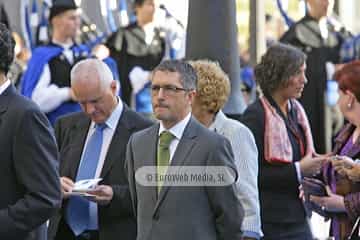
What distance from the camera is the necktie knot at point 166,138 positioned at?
6.34 meters

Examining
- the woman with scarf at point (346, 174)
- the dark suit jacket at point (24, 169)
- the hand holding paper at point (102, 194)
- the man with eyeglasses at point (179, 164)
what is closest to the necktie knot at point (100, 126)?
the hand holding paper at point (102, 194)

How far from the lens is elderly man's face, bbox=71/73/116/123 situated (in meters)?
7.17

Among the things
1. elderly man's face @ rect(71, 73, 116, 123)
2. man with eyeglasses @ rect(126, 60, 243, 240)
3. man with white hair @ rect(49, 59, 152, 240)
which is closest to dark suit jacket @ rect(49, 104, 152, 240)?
man with white hair @ rect(49, 59, 152, 240)

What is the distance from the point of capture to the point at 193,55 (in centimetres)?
920

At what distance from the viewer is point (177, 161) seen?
6273 millimetres

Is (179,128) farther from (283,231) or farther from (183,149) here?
(283,231)

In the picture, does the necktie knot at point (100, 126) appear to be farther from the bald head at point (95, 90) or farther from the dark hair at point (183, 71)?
the dark hair at point (183, 71)

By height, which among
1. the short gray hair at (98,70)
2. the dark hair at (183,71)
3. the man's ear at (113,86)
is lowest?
the man's ear at (113,86)

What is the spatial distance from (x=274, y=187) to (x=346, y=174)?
114 centimetres

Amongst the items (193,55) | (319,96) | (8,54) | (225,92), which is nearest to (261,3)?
(319,96)

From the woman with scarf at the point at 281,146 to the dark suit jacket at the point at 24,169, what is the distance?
2.28 metres

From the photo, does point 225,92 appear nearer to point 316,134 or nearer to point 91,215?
point 91,215

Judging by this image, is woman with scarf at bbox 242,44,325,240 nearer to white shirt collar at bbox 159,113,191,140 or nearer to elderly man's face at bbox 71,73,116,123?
elderly man's face at bbox 71,73,116,123

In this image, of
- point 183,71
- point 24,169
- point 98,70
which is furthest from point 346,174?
point 24,169
